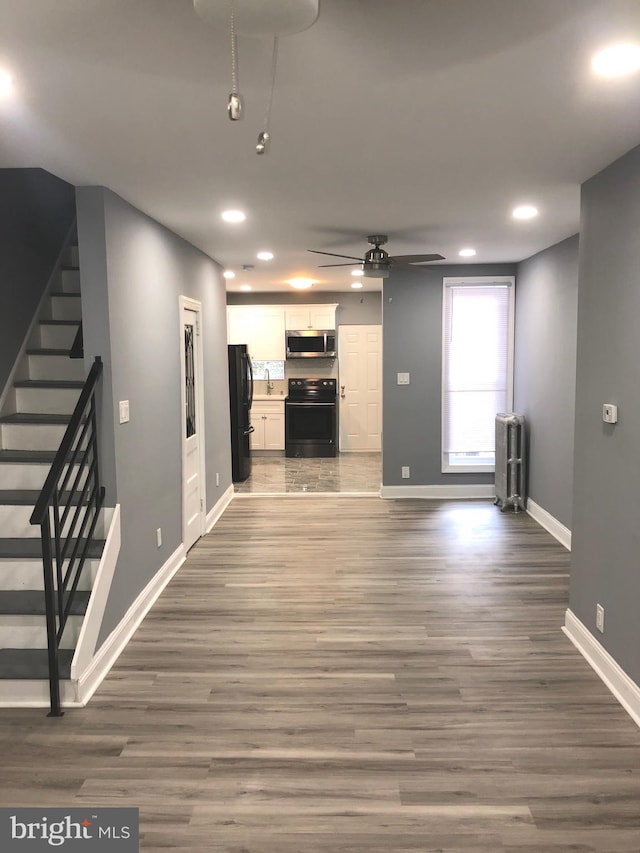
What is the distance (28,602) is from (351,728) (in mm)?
1677

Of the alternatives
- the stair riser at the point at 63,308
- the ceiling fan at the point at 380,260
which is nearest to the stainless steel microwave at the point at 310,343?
the ceiling fan at the point at 380,260

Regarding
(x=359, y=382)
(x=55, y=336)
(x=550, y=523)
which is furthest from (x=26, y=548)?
(x=359, y=382)

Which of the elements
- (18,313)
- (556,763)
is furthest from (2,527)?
(556,763)

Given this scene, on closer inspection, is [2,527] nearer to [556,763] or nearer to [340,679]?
[340,679]

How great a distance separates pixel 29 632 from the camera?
290cm

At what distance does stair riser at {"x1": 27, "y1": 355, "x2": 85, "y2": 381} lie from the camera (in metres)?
3.92

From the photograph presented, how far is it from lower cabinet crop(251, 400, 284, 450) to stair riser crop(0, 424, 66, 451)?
5.81m

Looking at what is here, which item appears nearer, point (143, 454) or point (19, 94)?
point (19, 94)

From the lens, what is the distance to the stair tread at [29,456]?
3285 millimetres

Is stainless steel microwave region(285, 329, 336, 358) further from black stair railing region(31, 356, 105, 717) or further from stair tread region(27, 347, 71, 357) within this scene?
black stair railing region(31, 356, 105, 717)

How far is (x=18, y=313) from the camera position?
12.6ft

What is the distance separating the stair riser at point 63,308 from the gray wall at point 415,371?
332cm

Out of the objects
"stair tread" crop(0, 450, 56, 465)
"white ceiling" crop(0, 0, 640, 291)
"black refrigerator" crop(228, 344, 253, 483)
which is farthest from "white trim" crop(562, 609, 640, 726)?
"black refrigerator" crop(228, 344, 253, 483)

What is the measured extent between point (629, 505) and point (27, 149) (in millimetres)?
3102
